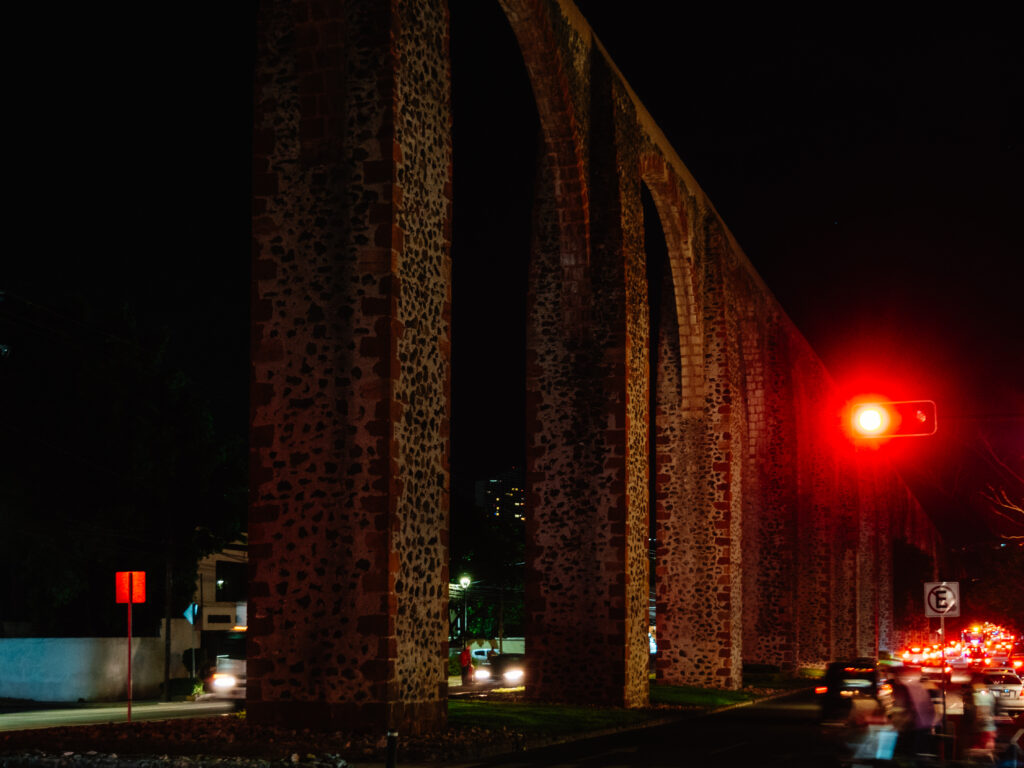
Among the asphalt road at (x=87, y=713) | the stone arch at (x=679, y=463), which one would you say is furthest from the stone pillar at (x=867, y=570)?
the asphalt road at (x=87, y=713)

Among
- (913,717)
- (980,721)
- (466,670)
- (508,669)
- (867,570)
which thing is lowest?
(466,670)

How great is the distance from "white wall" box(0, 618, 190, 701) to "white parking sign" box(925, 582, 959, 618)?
22.2 meters

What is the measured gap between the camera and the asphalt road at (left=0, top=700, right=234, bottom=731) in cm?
2362

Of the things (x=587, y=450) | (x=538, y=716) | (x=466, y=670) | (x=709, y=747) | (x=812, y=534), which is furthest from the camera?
(x=812, y=534)

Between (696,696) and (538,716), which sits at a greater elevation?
(538,716)

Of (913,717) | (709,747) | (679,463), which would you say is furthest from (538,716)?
(679,463)

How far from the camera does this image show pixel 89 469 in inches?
1580

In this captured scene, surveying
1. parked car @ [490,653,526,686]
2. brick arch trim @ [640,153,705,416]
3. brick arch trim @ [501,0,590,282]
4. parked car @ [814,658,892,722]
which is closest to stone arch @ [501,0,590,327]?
brick arch trim @ [501,0,590,282]

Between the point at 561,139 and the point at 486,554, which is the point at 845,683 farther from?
the point at 486,554

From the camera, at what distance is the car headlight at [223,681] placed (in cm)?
3538

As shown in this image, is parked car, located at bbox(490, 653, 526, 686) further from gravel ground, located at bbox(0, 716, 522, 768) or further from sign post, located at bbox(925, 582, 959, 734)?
gravel ground, located at bbox(0, 716, 522, 768)

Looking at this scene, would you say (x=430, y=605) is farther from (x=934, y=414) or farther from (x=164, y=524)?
(x=164, y=524)

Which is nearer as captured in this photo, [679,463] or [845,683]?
[845,683]

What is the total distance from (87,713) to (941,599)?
17432mm
